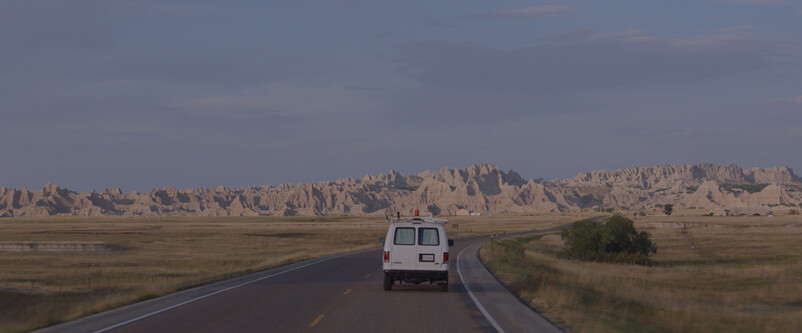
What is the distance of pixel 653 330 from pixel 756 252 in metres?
48.1

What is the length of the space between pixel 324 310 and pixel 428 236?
548cm

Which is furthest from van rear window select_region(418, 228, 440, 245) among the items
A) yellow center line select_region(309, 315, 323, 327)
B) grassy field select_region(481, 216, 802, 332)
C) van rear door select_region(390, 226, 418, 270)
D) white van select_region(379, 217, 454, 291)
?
yellow center line select_region(309, 315, 323, 327)

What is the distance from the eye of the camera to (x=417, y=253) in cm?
2092

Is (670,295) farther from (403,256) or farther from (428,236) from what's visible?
(403,256)

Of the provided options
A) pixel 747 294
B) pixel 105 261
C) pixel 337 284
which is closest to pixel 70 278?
pixel 105 261

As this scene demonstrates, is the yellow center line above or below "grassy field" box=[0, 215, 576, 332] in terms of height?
above

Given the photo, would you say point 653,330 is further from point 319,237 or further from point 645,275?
point 319,237

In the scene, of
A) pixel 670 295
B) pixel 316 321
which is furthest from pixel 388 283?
pixel 670 295

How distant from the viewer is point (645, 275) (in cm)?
3572

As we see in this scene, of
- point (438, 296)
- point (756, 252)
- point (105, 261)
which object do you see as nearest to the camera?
point (438, 296)

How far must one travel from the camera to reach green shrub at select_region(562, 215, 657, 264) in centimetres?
4800

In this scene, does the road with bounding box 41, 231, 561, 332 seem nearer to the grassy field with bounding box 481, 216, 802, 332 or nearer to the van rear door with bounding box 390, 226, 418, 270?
the van rear door with bounding box 390, 226, 418, 270

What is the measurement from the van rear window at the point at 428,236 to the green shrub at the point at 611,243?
29229 millimetres

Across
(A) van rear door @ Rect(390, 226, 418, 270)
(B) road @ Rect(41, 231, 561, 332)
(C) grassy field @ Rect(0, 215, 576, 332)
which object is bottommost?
(C) grassy field @ Rect(0, 215, 576, 332)
